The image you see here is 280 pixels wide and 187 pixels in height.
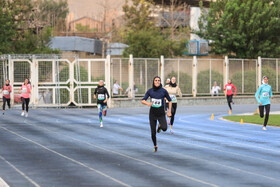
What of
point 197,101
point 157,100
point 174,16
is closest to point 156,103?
point 157,100

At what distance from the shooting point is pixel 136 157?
13320mm

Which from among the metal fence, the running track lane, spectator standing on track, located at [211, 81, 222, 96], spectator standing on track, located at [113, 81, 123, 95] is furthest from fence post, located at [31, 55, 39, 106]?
the running track lane

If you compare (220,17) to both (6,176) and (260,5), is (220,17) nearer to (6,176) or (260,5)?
(260,5)

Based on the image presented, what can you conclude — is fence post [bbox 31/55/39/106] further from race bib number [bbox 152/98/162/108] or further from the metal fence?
race bib number [bbox 152/98/162/108]

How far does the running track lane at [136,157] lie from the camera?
1027 cm

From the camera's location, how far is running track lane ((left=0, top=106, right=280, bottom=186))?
33.7ft

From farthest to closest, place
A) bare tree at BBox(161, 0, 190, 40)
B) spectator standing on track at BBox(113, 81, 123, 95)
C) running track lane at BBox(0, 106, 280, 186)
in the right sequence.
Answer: bare tree at BBox(161, 0, 190, 40), spectator standing on track at BBox(113, 81, 123, 95), running track lane at BBox(0, 106, 280, 186)

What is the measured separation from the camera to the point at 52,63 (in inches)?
1465

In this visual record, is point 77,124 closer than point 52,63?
Yes

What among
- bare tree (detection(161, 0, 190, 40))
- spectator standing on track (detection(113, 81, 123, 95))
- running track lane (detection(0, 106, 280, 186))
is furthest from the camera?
bare tree (detection(161, 0, 190, 40))

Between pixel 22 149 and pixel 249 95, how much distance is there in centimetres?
3096

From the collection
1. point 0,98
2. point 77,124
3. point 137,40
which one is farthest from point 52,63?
point 137,40

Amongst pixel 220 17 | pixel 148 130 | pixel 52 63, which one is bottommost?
pixel 148 130

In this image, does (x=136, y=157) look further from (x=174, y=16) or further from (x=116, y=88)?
(x=174, y=16)
